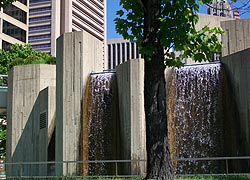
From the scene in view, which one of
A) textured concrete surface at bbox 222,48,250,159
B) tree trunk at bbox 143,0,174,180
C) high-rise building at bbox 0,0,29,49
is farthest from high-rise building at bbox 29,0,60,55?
tree trunk at bbox 143,0,174,180

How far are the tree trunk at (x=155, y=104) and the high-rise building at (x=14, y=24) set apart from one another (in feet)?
246

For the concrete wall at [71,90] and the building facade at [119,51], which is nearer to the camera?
the concrete wall at [71,90]

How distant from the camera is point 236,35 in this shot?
20.6 meters

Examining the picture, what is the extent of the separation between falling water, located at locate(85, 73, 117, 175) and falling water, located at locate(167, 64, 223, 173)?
275cm

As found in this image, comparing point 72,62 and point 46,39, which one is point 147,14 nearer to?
point 72,62

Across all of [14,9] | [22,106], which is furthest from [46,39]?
[22,106]

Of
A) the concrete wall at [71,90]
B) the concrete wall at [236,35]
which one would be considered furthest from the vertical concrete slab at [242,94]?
the concrete wall at [71,90]

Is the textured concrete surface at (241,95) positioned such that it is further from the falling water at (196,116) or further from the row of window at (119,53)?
the row of window at (119,53)

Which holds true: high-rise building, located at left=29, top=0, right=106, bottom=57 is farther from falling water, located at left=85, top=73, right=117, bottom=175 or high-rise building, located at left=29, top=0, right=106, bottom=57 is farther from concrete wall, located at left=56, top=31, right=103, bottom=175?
falling water, located at left=85, top=73, right=117, bottom=175

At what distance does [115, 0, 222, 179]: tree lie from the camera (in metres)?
9.69

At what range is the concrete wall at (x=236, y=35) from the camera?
2050 cm

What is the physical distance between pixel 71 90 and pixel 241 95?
7030 mm

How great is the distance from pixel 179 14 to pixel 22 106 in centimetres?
1723

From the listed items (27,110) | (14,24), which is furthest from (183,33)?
(14,24)
